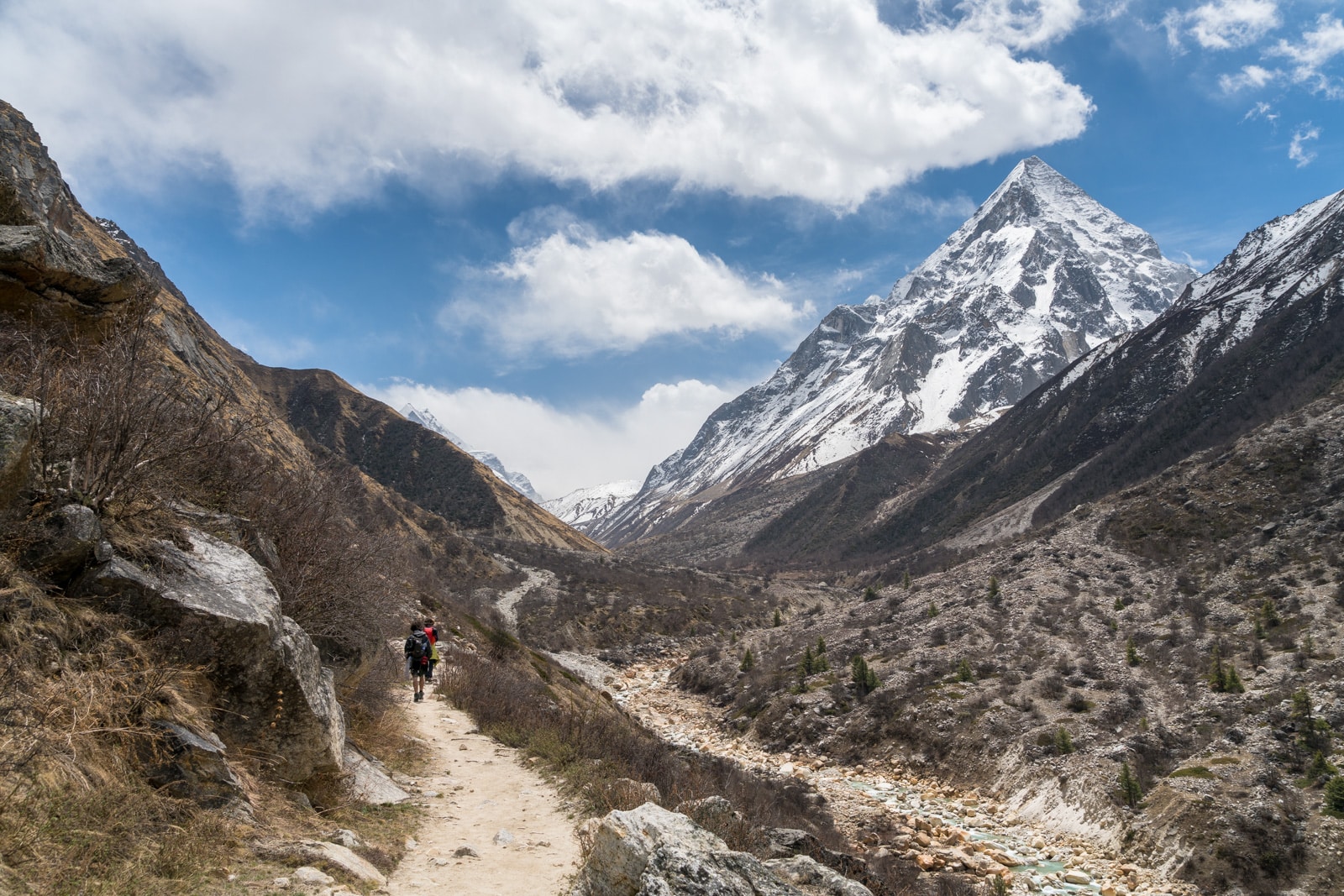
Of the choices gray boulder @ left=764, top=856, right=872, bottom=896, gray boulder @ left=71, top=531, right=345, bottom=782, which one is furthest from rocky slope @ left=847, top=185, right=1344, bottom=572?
gray boulder @ left=71, top=531, right=345, bottom=782

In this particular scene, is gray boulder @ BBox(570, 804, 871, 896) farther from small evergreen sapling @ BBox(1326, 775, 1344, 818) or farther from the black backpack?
small evergreen sapling @ BBox(1326, 775, 1344, 818)

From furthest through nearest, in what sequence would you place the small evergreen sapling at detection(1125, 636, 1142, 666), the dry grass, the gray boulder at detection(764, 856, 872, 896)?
the small evergreen sapling at detection(1125, 636, 1142, 666) → the gray boulder at detection(764, 856, 872, 896) → the dry grass

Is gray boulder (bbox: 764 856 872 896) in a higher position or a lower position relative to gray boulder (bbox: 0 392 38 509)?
lower

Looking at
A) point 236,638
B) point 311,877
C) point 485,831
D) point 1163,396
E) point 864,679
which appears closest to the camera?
point 311,877

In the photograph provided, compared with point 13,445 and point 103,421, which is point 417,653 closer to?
point 103,421

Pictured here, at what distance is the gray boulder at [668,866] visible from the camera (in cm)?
527

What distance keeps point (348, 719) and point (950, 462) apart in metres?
153

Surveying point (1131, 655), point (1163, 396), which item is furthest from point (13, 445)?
point (1163, 396)

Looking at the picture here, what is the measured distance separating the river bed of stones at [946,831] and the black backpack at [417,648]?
11681mm

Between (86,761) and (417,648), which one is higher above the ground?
(86,761)

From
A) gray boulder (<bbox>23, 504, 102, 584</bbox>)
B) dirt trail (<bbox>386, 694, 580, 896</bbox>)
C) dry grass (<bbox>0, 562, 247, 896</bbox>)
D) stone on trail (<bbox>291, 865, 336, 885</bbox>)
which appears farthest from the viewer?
dirt trail (<bbox>386, 694, 580, 896</bbox>)

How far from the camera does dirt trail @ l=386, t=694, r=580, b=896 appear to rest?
23.2 feet

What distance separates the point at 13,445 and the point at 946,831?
67.6ft

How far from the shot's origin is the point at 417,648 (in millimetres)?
16188
